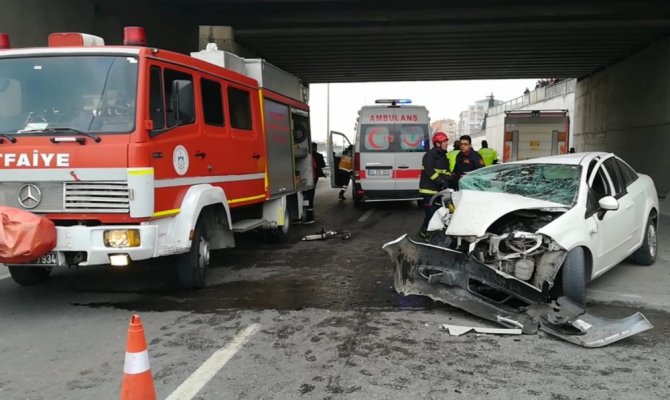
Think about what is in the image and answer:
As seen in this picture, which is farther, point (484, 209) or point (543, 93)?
point (543, 93)

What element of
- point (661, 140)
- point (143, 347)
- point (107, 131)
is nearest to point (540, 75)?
point (661, 140)

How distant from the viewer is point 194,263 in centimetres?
600

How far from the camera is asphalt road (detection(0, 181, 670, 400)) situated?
12.0ft

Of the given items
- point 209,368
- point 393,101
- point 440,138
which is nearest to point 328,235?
point 440,138

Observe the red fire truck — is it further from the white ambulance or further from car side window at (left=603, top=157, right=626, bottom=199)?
the white ambulance

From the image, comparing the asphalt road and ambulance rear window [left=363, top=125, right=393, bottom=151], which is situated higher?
ambulance rear window [left=363, top=125, right=393, bottom=151]

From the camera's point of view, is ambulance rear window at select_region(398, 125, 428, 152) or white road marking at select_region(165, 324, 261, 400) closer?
white road marking at select_region(165, 324, 261, 400)

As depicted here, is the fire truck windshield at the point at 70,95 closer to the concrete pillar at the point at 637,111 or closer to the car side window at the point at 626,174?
the car side window at the point at 626,174

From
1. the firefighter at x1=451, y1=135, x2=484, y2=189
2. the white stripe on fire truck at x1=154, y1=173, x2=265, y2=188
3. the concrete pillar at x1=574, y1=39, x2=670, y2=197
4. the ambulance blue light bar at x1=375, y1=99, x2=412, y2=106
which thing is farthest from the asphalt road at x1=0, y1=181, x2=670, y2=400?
the concrete pillar at x1=574, y1=39, x2=670, y2=197

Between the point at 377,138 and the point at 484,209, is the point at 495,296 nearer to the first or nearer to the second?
the point at 484,209

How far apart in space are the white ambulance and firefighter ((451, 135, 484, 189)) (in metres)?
4.67

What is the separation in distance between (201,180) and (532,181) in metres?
3.69

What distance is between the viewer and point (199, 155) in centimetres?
596

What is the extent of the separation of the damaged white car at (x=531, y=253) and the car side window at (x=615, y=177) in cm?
16
